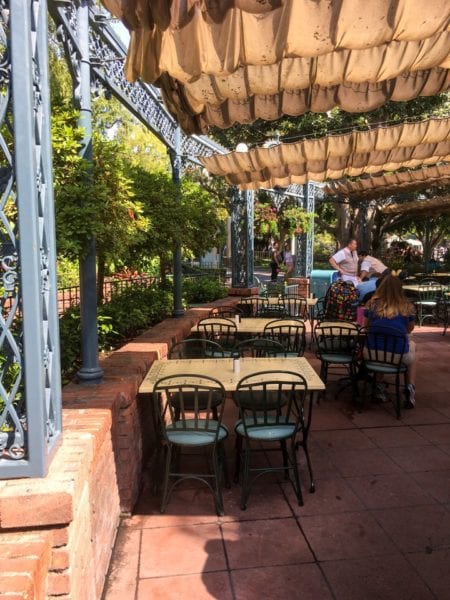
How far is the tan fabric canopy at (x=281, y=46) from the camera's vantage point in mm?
2246

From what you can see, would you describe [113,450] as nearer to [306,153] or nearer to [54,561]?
[54,561]

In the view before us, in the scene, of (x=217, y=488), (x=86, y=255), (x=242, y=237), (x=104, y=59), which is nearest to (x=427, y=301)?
(x=242, y=237)

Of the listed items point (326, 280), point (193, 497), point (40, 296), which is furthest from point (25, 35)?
point (326, 280)

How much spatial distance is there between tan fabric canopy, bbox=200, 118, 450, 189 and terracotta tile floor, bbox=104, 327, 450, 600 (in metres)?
2.90

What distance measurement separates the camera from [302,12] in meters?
2.39

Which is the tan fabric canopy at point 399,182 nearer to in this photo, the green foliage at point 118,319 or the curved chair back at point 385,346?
the curved chair back at point 385,346

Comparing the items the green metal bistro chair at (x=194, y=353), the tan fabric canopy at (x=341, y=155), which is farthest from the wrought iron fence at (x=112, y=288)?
the tan fabric canopy at (x=341, y=155)

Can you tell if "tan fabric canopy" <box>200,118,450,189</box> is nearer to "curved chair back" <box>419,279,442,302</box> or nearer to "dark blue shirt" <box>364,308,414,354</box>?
"dark blue shirt" <box>364,308,414,354</box>

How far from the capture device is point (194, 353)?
647cm

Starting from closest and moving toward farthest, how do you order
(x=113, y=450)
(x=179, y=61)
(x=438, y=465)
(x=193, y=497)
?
(x=179, y=61) → (x=113, y=450) → (x=193, y=497) → (x=438, y=465)

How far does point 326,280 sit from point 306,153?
551cm

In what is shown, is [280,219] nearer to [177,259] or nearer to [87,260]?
[177,259]

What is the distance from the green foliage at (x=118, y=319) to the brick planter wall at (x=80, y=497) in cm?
51

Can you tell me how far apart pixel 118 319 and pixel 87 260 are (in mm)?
2062
